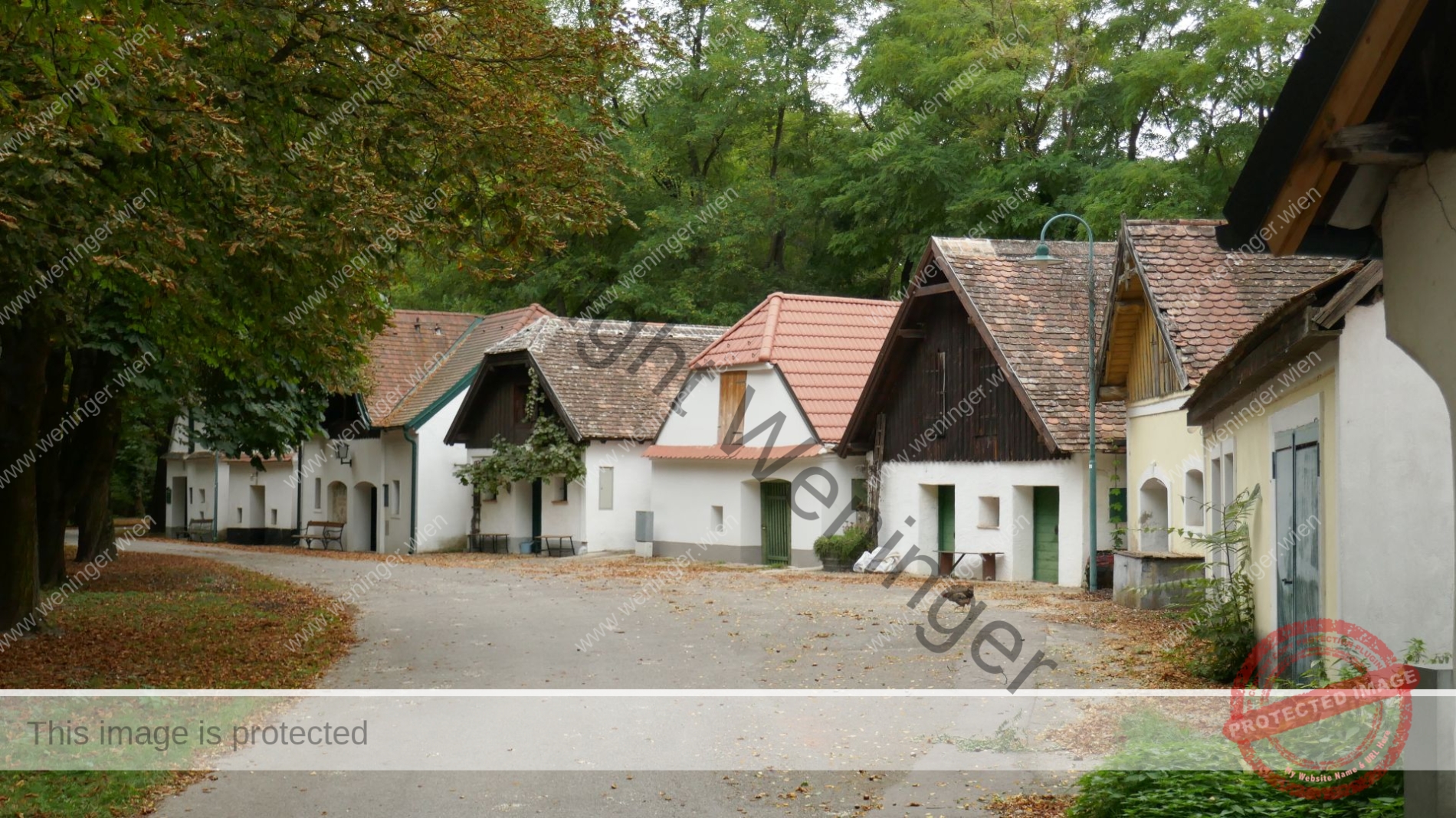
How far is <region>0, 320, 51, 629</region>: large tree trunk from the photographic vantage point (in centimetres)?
1409

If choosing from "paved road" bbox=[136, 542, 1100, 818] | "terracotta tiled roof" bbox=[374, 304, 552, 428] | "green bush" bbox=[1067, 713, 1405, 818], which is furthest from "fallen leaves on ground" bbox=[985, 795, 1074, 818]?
"terracotta tiled roof" bbox=[374, 304, 552, 428]

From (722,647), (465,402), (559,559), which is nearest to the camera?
(722,647)

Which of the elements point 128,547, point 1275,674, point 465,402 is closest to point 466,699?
point 1275,674

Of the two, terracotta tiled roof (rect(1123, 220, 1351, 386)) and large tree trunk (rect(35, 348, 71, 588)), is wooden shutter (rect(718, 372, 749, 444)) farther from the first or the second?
large tree trunk (rect(35, 348, 71, 588))

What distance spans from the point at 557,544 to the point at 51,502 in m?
Result: 16.2

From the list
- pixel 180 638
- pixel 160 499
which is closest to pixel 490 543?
pixel 160 499

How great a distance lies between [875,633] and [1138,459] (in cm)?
661

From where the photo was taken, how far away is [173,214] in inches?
429

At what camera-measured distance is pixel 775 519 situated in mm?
31344

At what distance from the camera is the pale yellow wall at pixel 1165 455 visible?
18.5 metres

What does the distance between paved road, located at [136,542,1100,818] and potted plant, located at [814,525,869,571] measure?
5.35 ft

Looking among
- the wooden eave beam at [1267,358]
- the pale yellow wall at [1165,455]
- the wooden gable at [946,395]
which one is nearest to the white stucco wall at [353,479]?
the wooden gable at [946,395]

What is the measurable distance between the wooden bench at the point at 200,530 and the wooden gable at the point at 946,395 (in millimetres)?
33637

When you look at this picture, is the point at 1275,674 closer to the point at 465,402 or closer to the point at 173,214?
the point at 173,214
